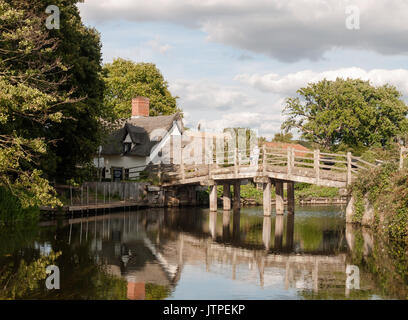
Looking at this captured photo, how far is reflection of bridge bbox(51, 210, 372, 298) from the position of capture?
49.3 feet

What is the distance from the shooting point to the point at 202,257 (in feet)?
61.8

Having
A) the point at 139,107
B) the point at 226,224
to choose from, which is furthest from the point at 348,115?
the point at 226,224

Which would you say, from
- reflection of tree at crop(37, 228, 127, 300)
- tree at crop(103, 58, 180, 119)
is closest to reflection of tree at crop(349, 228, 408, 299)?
reflection of tree at crop(37, 228, 127, 300)

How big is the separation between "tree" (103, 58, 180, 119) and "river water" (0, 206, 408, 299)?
3635 cm

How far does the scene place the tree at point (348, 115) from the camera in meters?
60.8

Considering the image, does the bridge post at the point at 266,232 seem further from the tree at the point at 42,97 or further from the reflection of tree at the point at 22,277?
the tree at the point at 42,97

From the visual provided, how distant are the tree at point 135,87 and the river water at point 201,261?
119ft

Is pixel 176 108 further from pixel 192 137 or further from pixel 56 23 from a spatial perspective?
pixel 56 23

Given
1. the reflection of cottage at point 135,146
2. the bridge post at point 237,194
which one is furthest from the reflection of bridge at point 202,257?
the reflection of cottage at point 135,146

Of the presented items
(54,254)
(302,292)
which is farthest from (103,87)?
(302,292)

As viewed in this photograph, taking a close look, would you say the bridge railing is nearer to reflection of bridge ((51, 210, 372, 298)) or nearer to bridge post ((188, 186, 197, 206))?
bridge post ((188, 186, 197, 206))

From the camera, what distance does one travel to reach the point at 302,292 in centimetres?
1343

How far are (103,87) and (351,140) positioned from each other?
37637 millimetres

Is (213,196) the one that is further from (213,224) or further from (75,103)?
(75,103)
